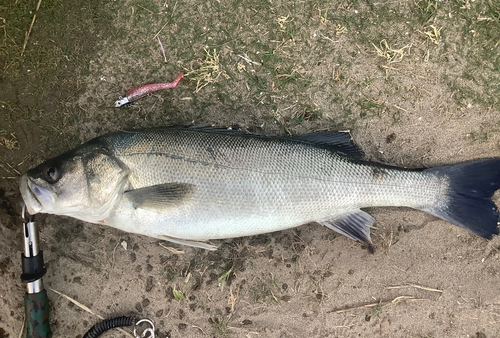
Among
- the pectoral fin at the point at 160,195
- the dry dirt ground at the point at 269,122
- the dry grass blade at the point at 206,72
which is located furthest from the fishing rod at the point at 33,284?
the dry grass blade at the point at 206,72

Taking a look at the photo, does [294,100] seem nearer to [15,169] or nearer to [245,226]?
[245,226]

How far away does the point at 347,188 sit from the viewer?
2516mm

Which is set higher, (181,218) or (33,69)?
(33,69)

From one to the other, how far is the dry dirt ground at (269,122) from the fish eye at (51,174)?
0.71 m

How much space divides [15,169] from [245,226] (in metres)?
2.38

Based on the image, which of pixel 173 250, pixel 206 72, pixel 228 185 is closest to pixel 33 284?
pixel 173 250

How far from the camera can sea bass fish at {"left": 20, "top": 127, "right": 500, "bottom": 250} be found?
2.35 m

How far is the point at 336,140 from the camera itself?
269 cm

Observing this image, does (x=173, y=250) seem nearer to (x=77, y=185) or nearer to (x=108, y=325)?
(x=108, y=325)

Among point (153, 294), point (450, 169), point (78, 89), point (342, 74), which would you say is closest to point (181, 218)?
point (153, 294)

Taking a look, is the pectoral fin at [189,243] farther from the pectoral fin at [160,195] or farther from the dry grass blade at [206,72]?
the dry grass blade at [206,72]

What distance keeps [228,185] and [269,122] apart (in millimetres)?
890

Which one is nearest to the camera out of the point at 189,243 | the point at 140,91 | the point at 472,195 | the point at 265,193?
the point at 265,193

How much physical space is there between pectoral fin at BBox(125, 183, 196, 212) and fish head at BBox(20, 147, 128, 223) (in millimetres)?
148
